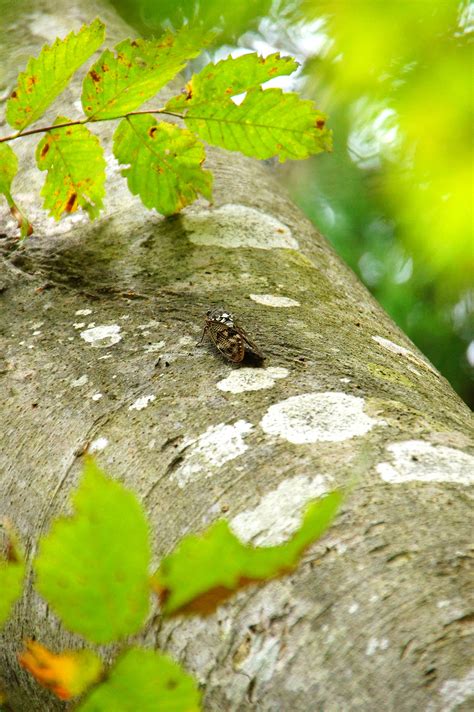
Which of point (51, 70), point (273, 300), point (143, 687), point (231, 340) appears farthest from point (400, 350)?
point (143, 687)

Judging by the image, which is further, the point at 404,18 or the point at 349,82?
the point at 349,82

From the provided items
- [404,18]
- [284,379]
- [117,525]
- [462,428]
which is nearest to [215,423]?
[284,379]

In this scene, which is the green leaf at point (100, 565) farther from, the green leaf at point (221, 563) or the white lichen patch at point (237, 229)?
the white lichen patch at point (237, 229)

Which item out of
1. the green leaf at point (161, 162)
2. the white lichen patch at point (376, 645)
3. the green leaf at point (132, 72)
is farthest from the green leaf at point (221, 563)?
the green leaf at point (161, 162)

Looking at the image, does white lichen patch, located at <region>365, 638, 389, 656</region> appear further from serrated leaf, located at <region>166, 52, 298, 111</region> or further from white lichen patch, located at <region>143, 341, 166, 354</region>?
serrated leaf, located at <region>166, 52, 298, 111</region>

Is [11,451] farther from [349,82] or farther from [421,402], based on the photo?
[349,82]

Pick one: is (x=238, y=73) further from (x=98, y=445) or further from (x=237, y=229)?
(x=98, y=445)

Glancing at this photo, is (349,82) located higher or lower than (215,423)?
lower
